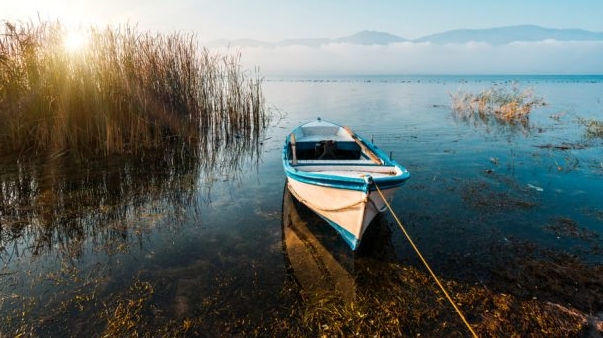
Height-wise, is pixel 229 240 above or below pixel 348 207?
below

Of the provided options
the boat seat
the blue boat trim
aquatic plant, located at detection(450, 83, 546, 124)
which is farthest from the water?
aquatic plant, located at detection(450, 83, 546, 124)

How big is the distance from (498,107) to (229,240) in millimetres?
23107

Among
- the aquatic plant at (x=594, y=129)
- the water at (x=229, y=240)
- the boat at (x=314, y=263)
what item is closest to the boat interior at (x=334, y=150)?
the water at (x=229, y=240)

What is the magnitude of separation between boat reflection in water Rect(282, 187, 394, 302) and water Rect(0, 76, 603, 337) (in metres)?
0.03

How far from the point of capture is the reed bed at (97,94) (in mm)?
8930

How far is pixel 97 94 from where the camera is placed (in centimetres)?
973

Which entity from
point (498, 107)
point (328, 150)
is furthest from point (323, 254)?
point (498, 107)

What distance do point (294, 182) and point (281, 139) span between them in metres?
9.07

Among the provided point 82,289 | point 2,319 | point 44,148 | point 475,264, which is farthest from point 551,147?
point 44,148

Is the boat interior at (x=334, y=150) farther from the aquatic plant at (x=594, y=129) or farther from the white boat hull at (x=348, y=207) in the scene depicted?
the aquatic plant at (x=594, y=129)

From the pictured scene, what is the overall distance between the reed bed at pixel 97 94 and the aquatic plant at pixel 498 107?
17125 millimetres

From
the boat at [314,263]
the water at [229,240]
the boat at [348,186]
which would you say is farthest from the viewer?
the boat at [348,186]

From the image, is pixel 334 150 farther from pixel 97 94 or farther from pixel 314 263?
pixel 97 94

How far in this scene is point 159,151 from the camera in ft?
38.5
